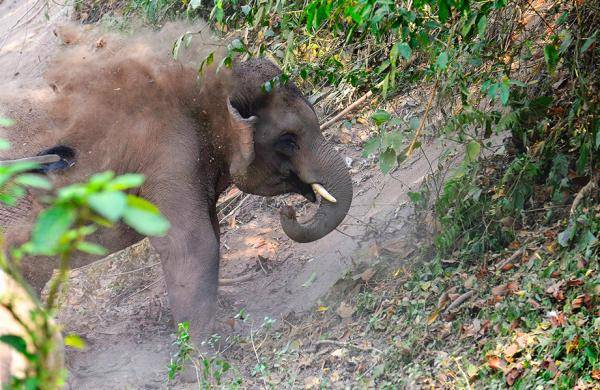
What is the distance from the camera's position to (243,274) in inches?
382

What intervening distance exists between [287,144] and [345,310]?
1.60 meters

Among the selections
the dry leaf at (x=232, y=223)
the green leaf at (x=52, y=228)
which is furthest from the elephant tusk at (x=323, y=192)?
the green leaf at (x=52, y=228)

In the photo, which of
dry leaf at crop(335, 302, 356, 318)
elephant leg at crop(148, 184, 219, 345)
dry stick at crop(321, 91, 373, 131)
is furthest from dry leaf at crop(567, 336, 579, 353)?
dry stick at crop(321, 91, 373, 131)

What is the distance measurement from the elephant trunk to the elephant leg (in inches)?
31.2

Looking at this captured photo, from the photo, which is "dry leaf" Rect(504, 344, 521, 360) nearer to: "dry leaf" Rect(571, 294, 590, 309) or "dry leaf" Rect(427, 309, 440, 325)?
"dry leaf" Rect(571, 294, 590, 309)

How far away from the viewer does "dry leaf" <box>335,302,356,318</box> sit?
25.0ft

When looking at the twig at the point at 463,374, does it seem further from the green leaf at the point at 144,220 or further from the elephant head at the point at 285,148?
the green leaf at the point at 144,220

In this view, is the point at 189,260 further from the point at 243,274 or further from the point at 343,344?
the point at 243,274

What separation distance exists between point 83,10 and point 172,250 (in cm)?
686

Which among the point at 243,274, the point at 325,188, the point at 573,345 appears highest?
the point at 573,345

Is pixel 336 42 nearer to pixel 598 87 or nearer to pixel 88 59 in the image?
pixel 88 59

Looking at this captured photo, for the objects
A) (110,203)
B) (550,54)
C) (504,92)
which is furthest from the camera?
(550,54)

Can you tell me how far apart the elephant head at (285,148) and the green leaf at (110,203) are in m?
6.43

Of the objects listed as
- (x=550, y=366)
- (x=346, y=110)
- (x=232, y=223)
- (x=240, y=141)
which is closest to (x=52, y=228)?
(x=550, y=366)
